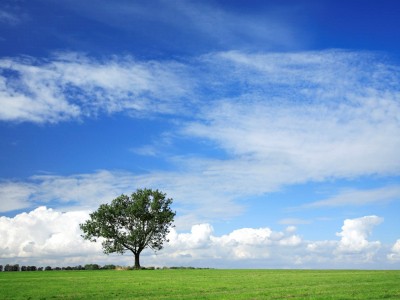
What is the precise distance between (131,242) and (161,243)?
7.02 meters

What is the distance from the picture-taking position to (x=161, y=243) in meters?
103

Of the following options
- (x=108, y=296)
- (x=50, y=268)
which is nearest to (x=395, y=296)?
(x=108, y=296)

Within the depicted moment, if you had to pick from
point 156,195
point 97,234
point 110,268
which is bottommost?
point 110,268

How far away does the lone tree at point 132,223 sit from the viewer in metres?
101

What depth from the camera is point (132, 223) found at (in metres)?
102

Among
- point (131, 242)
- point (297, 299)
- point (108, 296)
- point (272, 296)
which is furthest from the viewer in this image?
point (131, 242)

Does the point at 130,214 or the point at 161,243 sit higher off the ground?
the point at 130,214

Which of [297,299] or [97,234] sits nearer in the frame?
[297,299]

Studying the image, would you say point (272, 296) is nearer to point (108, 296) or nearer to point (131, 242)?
point (108, 296)

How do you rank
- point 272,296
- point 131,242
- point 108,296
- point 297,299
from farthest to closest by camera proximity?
1. point 131,242
2. point 108,296
3. point 272,296
4. point 297,299

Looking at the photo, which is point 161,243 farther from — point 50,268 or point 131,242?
point 50,268

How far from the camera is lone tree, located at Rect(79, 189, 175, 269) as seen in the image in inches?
3971

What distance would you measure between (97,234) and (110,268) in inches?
339

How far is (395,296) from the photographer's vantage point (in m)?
27.5
